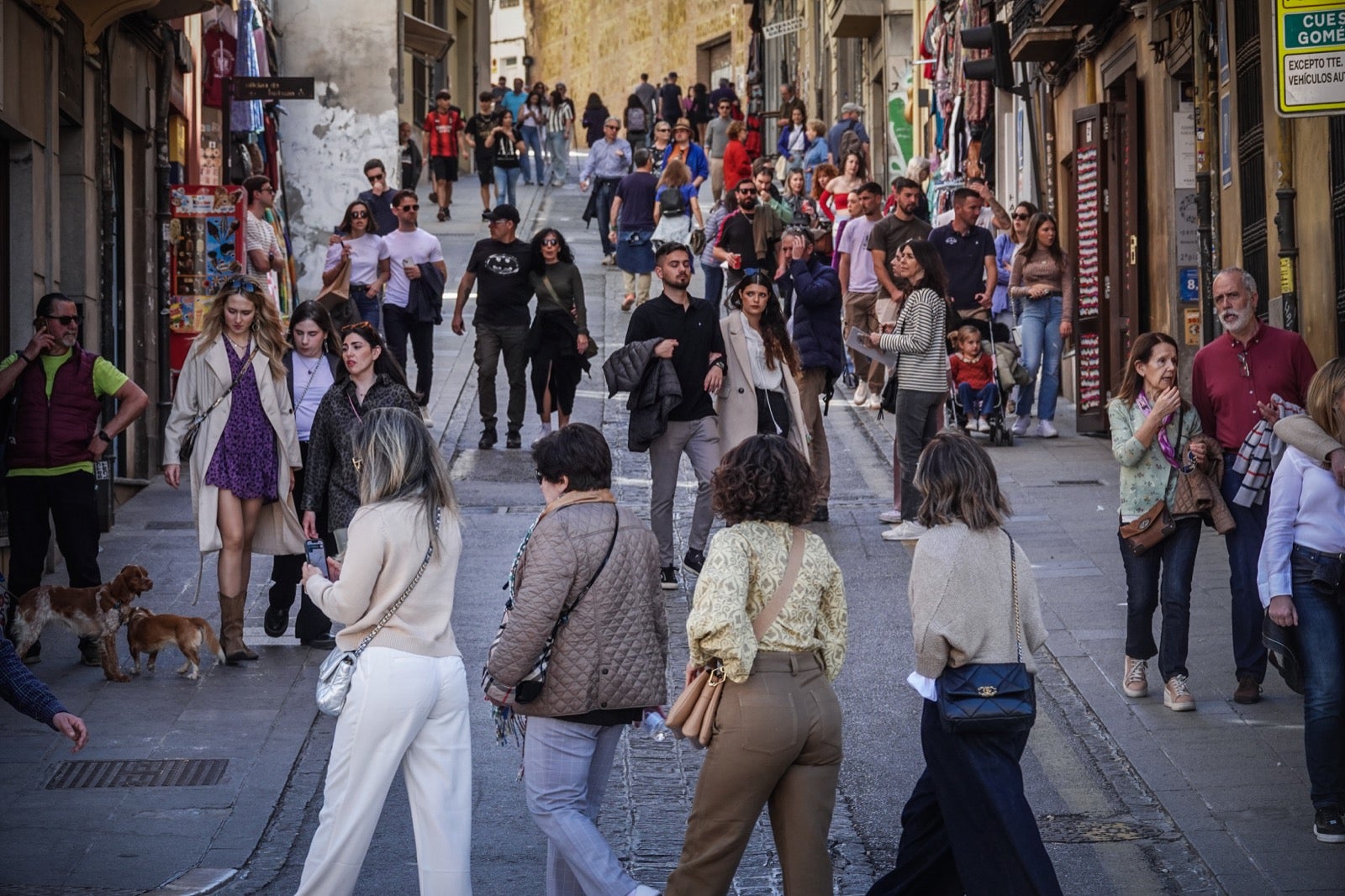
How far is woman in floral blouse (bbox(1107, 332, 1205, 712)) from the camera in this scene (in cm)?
839

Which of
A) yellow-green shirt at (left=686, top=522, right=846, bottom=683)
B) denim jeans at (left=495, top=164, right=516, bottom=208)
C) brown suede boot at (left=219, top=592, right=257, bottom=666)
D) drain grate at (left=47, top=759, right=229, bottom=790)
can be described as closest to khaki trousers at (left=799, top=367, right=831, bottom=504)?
brown suede boot at (left=219, top=592, right=257, bottom=666)

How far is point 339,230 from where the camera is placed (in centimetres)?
1636

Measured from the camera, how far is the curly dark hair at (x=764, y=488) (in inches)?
221

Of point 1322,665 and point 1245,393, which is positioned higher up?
point 1245,393

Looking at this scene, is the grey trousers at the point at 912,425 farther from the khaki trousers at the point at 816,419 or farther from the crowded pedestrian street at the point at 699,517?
the khaki trousers at the point at 816,419

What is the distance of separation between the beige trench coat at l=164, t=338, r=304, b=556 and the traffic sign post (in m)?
4.93

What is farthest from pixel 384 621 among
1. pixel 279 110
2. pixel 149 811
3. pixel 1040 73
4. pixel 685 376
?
pixel 279 110

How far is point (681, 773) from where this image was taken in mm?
7957

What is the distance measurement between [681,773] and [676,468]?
3.50 m

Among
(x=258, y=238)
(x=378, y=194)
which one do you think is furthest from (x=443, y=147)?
(x=258, y=238)

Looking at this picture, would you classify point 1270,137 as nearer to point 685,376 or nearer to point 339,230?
point 685,376

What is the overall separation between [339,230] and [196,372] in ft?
22.4

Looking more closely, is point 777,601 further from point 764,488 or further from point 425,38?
point 425,38

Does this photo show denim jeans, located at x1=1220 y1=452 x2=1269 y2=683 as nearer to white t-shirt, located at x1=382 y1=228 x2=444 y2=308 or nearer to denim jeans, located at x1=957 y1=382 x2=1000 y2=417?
denim jeans, located at x1=957 y1=382 x2=1000 y2=417
